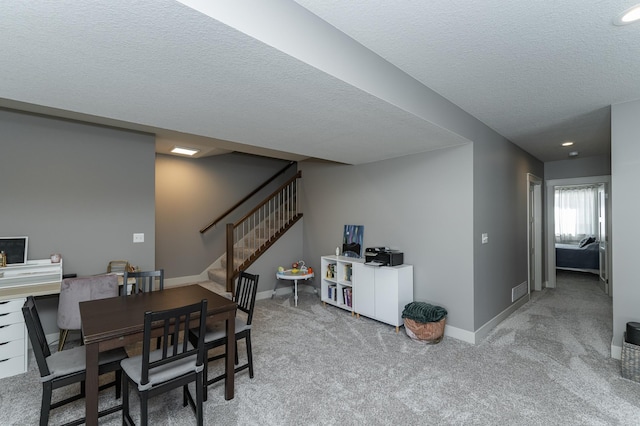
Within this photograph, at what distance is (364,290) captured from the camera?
4125 millimetres

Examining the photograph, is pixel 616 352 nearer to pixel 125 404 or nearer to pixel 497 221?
pixel 497 221

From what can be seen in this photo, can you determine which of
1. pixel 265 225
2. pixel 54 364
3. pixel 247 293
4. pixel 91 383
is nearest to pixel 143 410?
pixel 91 383

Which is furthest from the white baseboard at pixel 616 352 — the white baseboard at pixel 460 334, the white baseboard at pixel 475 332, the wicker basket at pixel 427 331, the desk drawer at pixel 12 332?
the desk drawer at pixel 12 332

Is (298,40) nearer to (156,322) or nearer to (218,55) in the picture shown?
(218,55)

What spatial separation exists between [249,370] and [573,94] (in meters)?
3.73

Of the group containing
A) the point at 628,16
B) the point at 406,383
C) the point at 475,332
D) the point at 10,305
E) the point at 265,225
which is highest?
the point at 628,16

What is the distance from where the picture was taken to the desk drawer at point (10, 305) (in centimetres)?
260

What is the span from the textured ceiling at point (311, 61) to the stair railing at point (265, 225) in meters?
2.49

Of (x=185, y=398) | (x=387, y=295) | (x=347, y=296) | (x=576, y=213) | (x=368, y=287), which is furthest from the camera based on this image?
(x=576, y=213)

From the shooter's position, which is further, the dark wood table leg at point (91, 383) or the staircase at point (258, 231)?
the staircase at point (258, 231)

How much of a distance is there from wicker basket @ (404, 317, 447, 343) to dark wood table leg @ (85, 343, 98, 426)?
286cm

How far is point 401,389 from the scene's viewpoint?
248cm

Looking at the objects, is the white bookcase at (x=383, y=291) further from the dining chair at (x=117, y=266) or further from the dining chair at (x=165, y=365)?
the dining chair at (x=117, y=266)

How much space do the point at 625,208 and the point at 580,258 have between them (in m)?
5.67
